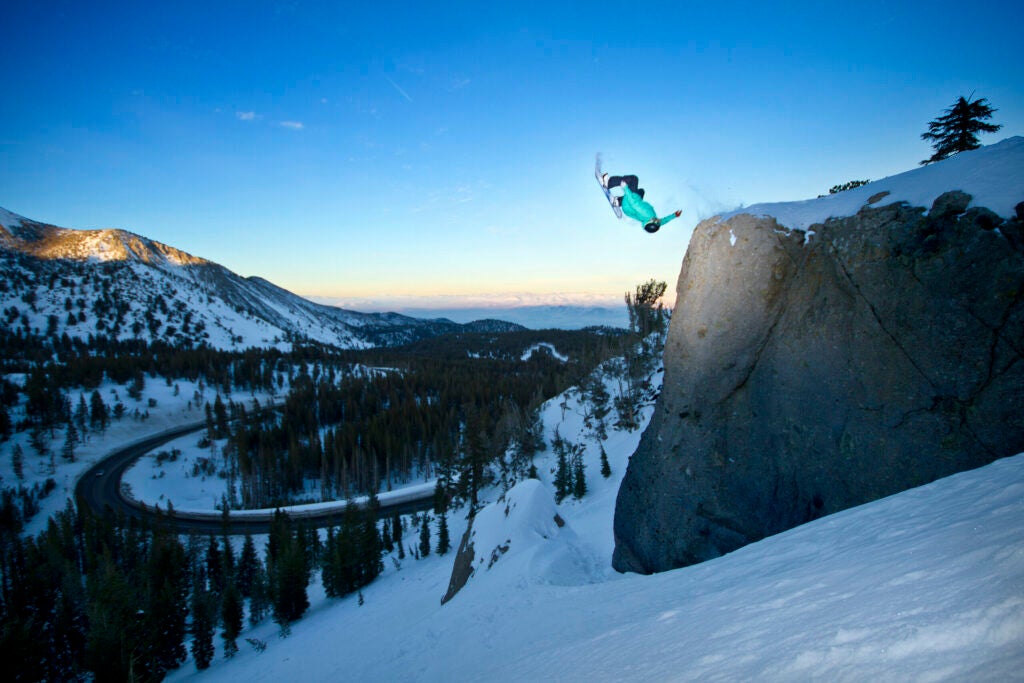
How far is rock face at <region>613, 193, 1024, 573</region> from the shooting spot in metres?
6.43

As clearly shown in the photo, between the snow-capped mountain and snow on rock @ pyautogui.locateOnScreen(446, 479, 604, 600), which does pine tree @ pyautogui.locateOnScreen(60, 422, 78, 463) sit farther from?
snow on rock @ pyautogui.locateOnScreen(446, 479, 604, 600)

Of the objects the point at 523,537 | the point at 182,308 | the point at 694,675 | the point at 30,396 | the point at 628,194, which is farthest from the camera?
the point at 182,308

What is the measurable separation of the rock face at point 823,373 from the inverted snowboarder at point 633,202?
1.27 metres

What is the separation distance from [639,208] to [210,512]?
6964 cm

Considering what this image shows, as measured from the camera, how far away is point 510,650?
7.21m

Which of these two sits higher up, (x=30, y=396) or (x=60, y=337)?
(x=60, y=337)

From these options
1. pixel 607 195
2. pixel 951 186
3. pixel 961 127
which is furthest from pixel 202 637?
pixel 961 127

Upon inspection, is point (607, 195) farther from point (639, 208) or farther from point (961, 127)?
point (961, 127)

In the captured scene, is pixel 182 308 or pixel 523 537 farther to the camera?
pixel 182 308

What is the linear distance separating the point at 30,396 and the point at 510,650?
122478 mm

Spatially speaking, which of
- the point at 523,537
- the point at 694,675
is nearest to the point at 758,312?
the point at 694,675

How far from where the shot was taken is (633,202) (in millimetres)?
10391

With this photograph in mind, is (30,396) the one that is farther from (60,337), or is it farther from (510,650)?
(510,650)

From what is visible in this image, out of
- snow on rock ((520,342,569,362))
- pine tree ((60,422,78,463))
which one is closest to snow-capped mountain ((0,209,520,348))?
pine tree ((60,422,78,463))
